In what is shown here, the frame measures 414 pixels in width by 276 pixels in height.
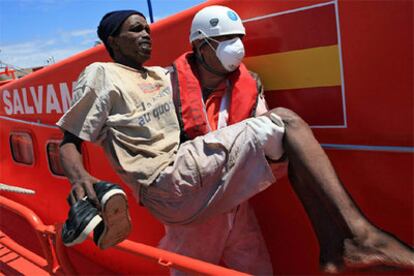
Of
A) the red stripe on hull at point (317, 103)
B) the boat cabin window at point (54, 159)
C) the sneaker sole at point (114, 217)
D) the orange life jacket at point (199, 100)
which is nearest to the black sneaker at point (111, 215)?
the sneaker sole at point (114, 217)

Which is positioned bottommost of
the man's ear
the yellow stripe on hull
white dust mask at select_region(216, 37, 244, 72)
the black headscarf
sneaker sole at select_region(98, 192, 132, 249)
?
sneaker sole at select_region(98, 192, 132, 249)

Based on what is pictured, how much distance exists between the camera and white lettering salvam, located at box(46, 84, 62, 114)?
9.45 feet

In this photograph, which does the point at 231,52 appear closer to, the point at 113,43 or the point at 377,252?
the point at 113,43

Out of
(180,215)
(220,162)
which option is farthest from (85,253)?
(220,162)

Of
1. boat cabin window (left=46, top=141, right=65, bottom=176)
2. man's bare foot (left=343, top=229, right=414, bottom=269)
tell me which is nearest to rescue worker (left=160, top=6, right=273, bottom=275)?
man's bare foot (left=343, top=229, right=414, bottom=269)

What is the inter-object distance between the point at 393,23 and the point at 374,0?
11 centimetres

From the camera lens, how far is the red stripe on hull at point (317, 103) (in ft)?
5.78

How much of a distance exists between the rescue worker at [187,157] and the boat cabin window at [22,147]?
1.56 meters

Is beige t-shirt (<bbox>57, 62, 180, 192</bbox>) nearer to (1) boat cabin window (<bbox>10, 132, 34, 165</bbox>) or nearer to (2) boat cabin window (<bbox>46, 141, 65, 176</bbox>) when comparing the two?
(2) boat cabin window (<bbox>46, 141, 65, 176</bbox>)

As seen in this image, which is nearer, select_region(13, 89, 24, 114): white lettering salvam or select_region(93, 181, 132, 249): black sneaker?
select_region(93, 181, 132, 249): black sneaker

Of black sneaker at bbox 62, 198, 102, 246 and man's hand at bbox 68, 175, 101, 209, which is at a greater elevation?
man's hand at bbox 68, 175, 101, 209

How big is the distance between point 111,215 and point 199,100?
25.0 inches

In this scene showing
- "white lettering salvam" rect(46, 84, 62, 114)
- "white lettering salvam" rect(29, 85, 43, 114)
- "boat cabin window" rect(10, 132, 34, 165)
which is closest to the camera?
"white lettering salvam" rect(46, 84, 62, 114)

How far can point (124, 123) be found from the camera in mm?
1831
